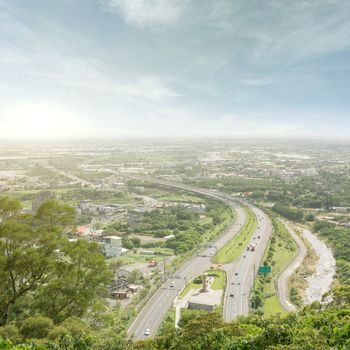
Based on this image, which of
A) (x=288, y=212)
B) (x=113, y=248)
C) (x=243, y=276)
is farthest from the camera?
(x=288, y=212)

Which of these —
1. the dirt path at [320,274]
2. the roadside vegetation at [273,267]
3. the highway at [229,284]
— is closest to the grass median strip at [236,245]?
the highway at [229,284]

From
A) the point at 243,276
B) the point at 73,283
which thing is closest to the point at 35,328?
the point at 73,283

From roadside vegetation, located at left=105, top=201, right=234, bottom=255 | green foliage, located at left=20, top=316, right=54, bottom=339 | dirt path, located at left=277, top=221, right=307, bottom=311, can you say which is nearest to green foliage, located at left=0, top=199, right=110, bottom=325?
green foliage, located at left=20, top=316, right=54, bottom=339

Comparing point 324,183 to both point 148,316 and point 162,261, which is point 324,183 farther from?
point 148,316

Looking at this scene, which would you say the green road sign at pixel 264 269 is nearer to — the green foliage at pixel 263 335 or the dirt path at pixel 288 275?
the dirt path at pixel 288 275

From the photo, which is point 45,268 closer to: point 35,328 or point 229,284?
point 35,328

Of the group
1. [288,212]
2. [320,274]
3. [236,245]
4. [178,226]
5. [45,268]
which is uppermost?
[45,268]

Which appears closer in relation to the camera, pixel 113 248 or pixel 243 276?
pixel 243 276

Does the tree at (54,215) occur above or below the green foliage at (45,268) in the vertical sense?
above
